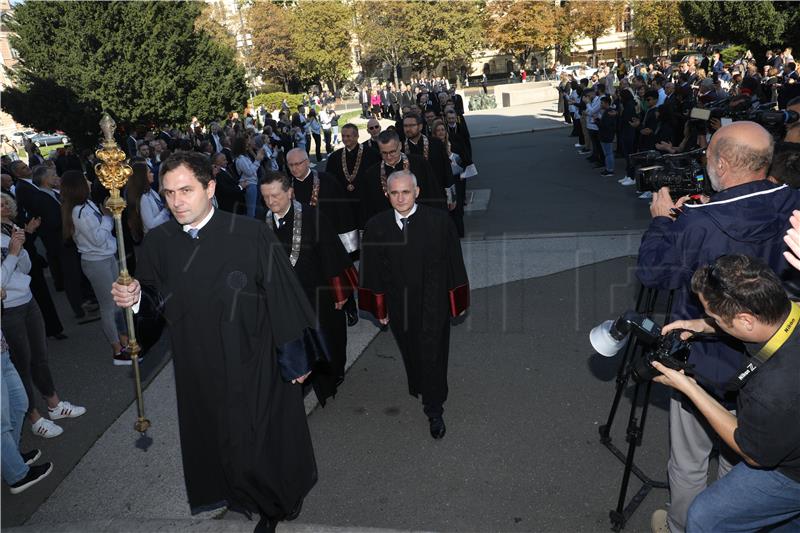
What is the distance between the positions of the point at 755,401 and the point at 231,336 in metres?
2.67

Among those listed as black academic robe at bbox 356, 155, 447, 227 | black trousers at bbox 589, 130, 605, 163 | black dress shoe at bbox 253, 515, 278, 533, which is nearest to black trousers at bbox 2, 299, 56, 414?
black dress shoe at bbox 253, 515, 278, 533

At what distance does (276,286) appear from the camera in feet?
13.1

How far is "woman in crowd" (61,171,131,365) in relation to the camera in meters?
6.81

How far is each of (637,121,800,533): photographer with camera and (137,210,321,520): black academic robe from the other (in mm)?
2093

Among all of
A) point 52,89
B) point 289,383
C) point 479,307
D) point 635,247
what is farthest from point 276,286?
point 52,89

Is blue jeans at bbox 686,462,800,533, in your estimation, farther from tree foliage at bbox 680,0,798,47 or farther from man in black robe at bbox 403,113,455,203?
tree foliage at bbox 680,0,798,47

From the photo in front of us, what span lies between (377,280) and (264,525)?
6.74 feet

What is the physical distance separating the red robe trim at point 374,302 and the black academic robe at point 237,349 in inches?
51.4

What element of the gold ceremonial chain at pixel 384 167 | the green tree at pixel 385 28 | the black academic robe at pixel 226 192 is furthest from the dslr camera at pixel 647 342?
the green tree at pixel 385 28

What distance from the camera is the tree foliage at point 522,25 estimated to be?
57.2 metres

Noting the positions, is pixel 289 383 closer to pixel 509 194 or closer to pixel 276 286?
pixel 276 286

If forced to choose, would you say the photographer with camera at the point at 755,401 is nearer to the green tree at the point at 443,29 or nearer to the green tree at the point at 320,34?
the green tree at the point at 443,29

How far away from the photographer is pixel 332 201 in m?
7.34

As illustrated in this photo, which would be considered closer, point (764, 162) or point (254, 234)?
point (764, 162)
